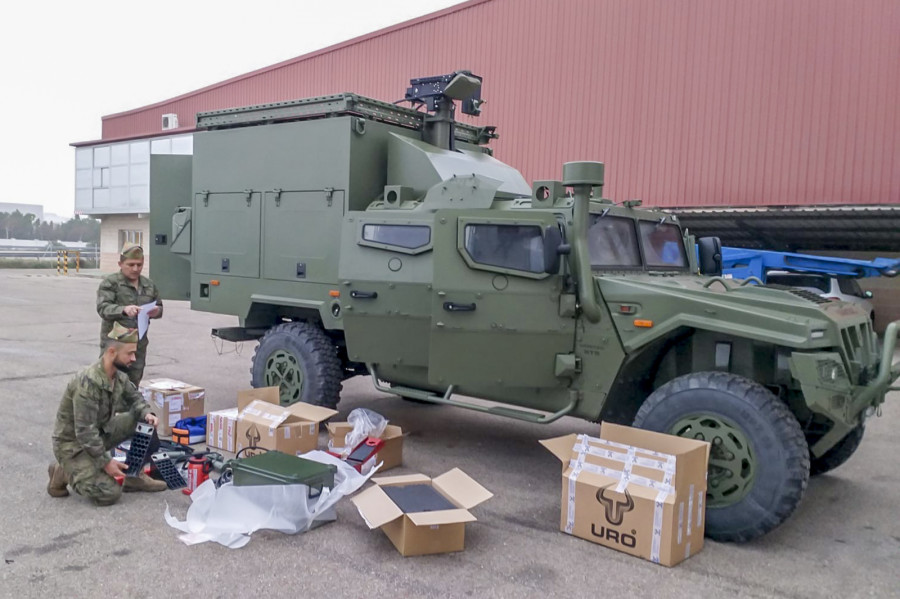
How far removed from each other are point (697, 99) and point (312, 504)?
42.8 feet

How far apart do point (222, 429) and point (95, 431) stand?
152cm

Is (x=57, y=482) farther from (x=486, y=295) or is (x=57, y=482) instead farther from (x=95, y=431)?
(x=486, y=295)

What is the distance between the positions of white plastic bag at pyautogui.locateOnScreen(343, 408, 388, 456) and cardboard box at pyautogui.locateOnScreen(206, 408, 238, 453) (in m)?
0.97

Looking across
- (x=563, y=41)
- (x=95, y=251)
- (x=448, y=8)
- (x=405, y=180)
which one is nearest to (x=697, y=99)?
(x=563, y=41)

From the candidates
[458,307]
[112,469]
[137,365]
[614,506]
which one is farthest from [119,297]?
[614,506]

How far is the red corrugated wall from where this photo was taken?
535 inches

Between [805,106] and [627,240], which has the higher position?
[805,106]

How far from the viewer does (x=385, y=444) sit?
5.74 metres

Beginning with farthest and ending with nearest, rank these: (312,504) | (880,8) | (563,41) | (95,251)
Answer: (95,251) < (563,41) < (880,8) < (312,504)

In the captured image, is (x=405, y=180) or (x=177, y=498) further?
(x=405, y=180)

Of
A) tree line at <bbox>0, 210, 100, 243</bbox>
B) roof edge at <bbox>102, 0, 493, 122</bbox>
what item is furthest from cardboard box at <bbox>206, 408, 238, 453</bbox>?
tree line at <bbox>0, 210, 100, 243</bbox>

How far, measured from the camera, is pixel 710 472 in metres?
4.56

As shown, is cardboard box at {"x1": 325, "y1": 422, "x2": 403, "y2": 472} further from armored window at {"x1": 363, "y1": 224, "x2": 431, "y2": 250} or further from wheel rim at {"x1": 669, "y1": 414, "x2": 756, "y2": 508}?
wheel rim at {"x1": 669, "y1": 414, "x2": 756, "y2": 508}

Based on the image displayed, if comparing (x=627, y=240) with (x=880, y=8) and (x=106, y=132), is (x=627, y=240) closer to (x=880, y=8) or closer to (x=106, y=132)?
(x=880, y=8)
